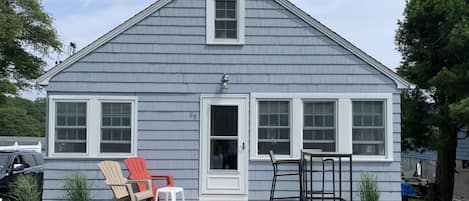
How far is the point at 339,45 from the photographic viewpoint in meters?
9.16

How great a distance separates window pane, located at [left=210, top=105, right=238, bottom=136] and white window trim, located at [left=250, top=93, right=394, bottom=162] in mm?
297

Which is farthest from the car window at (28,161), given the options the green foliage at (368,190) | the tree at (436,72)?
the tree at (436,72)

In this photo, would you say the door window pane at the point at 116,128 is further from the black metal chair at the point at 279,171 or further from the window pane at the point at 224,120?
the black metal chair at the point at 279,171

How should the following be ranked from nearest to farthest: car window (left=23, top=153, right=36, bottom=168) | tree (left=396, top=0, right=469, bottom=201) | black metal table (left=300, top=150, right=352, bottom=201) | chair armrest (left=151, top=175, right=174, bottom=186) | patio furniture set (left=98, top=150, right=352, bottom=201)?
1. patio furniture set (left=98, top=150, right=352, bottom=201)
2. black metal table (left=300, top=150, right=352, bottom=201)
3. chair armrest (left=151, top=175, right=174, bottom=186)
4. car window (left=23, top=153, right=36, bottom=168)
5. tree (left=396, top=0, right=469, bottom=201)

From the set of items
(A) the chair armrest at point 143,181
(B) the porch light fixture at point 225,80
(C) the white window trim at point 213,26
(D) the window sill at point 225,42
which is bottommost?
(A) the chair armrest at point 143,181

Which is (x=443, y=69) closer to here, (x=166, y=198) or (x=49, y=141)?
(x=166, y=198)

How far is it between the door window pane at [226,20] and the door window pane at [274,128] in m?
1.26

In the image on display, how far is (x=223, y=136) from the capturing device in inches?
358

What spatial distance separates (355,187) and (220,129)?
7.90 feet

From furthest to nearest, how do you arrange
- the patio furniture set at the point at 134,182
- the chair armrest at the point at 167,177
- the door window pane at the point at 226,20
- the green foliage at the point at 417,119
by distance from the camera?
the green foliage at the point at 417,119 < the door window pane at the point at 226,20 < the chair armrest at the point at 167,177 < the patio furniture set at the point at 134,182

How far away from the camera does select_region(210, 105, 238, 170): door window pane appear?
358 inches

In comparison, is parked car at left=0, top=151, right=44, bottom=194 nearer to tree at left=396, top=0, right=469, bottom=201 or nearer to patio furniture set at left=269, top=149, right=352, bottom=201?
patio furniture set at left=269, top=149, right=352, bottom=201

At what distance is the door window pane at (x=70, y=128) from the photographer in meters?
8.94

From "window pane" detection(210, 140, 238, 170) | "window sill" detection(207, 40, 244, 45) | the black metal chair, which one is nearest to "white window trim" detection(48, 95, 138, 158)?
"window pane" detection(210, 140, 238, 170)
